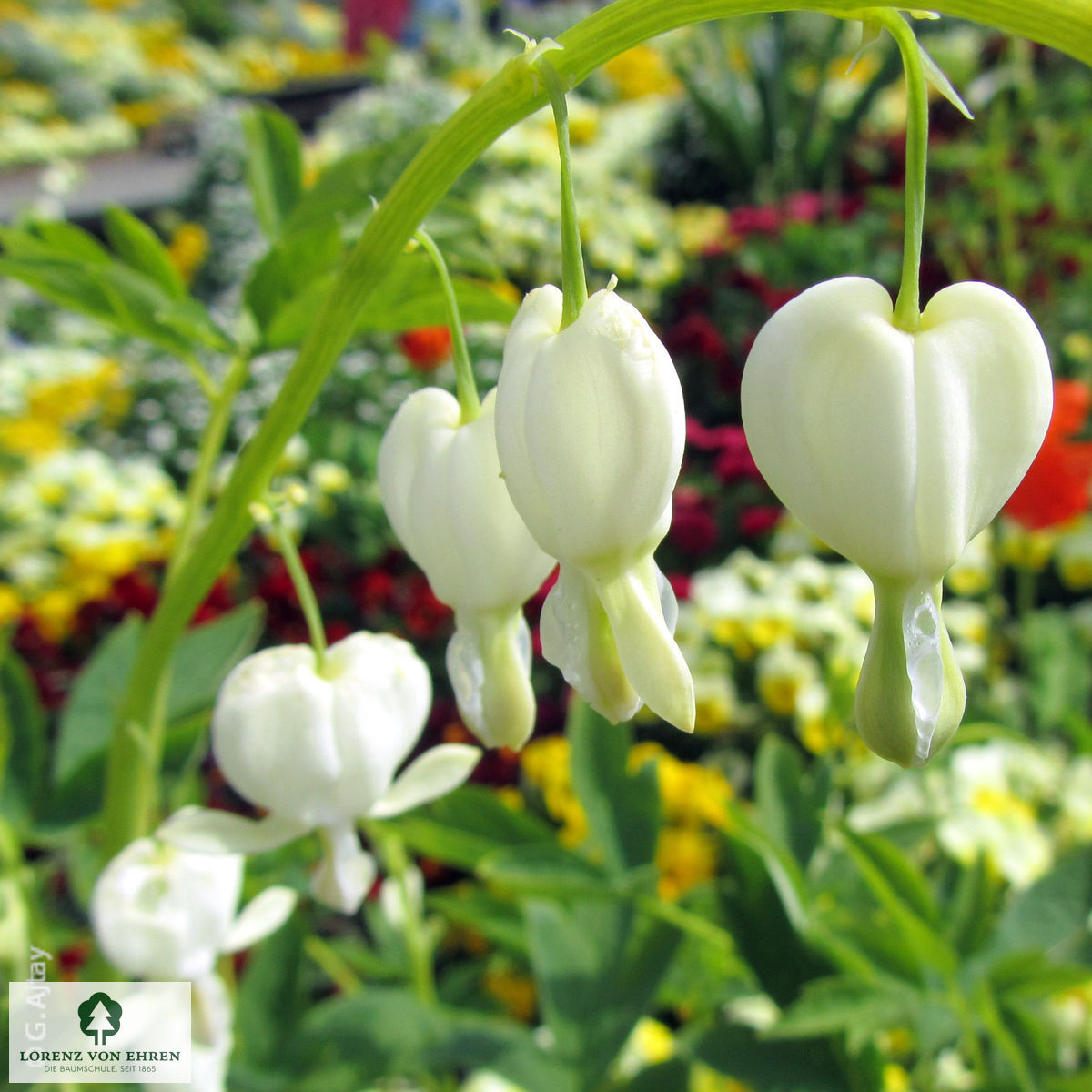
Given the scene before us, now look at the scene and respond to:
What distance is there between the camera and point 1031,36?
0.34 meters

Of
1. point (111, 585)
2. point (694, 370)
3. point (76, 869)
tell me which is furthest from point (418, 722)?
point (694, 370)

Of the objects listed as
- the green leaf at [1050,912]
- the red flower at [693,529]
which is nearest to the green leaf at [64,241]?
the green leaf at [1050,912]

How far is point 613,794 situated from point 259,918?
339 mm

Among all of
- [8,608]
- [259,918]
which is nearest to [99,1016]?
[259,918]

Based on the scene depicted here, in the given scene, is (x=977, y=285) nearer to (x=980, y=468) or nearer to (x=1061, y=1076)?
(x=980, y=468)

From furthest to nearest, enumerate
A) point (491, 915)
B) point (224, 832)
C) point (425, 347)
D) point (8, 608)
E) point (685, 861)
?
point (425, 347)
point (8, 608)
point (685, 861)
point (491, 915)
point (224, 832)

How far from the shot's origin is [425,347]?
2.35m

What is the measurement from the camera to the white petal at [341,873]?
1.84ft

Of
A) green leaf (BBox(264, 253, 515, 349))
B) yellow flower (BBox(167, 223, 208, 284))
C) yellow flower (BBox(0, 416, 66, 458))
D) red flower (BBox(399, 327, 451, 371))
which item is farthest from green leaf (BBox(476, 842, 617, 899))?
yellow flower (BBox(167, 223, 208, 284))

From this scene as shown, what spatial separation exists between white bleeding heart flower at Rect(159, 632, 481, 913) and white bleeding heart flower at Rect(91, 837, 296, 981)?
0.20 feet

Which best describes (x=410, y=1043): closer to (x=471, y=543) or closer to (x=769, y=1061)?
(x=769, y=1061)

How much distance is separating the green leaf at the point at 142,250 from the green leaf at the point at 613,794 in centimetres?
49

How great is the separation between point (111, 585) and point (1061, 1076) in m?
1.64

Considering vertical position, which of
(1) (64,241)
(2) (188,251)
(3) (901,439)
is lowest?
(3) (901,439)
